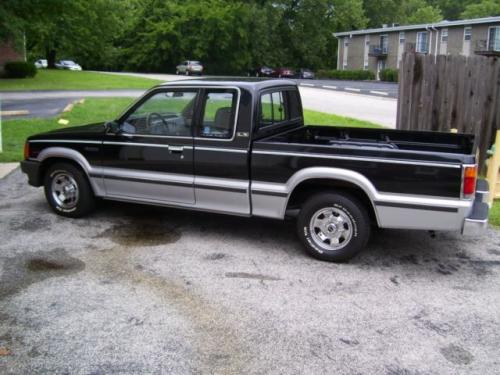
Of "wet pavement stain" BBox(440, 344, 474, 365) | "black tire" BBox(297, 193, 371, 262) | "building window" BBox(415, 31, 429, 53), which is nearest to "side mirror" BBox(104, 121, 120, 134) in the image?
"black tire" BBox(297, 193, 371, 262)

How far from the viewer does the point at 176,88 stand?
242 inches

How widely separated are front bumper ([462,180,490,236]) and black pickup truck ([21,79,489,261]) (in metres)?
0.01

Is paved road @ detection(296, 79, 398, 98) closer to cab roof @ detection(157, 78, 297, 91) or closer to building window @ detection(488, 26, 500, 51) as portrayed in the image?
building window @ detection(488, 26, 500, 51)

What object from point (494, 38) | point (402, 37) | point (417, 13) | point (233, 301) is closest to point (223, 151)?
point (233, 301)

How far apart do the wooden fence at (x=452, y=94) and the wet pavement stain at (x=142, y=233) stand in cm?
497

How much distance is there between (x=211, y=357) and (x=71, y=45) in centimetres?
5310

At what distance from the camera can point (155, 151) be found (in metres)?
A: 6.13

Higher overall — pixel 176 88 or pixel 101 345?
pixel 176 88

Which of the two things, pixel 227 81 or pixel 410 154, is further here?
pixel 227 81

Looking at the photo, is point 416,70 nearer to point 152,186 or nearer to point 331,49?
point 152,186

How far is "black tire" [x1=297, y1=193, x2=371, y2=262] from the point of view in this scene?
534 centimetres

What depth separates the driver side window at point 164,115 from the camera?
6.05 m

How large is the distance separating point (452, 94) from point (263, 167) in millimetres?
4981

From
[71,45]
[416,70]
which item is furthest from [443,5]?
[416,70]
